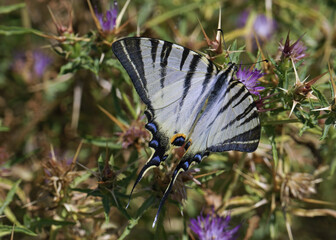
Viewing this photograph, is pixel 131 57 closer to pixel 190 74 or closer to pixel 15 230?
pixel 190 74

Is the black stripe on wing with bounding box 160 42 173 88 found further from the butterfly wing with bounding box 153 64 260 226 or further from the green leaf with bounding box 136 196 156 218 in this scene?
the green leaf with bounding box 136 196 156 218

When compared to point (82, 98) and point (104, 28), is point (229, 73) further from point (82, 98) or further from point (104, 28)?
point (82, 98)

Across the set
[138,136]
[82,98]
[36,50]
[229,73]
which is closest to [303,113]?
[229,73]

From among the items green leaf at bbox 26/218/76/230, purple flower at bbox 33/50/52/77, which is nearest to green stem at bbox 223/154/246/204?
green leaf at bbox 26/218/76/230

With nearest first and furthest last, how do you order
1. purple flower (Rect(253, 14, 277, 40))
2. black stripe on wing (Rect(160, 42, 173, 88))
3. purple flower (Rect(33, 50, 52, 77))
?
black stripe on wing (Rect(160, 42, 173, 88))
purple flower (Rect(33, 50, 52, 77))
purple flower (Rect(253, 14, 277, 40))

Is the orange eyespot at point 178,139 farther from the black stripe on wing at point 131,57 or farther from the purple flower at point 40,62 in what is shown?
the purple flower at point 40,62

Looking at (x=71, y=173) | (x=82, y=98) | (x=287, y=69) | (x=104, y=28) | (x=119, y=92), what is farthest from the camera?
(x=82, y=98)
